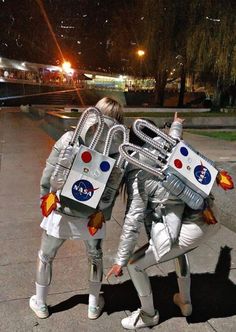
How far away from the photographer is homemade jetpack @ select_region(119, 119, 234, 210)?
262 cm

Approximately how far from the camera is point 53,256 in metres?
3.14

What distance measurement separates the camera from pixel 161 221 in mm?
2820

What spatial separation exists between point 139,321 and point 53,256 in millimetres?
808

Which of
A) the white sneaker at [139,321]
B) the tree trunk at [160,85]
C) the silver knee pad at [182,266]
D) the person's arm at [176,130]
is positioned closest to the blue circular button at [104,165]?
the person's arm at [176,130]

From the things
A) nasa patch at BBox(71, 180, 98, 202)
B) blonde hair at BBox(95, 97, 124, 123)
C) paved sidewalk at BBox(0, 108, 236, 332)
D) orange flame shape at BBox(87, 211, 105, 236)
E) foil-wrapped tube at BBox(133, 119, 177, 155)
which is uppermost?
blonde hair at BBox(95, 97, 124, 123)

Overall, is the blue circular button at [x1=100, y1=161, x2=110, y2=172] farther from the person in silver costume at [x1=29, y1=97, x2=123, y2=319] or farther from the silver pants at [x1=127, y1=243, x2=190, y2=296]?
the silver pants at [x1=127, y1=243, x2=190, y2=296]

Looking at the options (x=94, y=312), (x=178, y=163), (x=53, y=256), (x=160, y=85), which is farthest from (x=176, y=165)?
(x=160, y=85)

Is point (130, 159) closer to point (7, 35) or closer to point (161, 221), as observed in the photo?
point (161, 221)

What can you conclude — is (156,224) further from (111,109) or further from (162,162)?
(111,109)

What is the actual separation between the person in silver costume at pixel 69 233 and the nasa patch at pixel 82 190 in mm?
232

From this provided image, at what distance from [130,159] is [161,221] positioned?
51 centimetres

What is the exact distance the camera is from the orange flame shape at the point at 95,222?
2.75m

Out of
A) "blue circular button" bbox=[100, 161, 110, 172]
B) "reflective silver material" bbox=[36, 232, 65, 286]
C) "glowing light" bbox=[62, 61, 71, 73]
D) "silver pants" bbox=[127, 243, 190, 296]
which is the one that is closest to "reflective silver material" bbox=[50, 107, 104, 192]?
"blue circular button" bbox=[100, 161, 110, 172]

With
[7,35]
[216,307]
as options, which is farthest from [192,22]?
[7,35]
